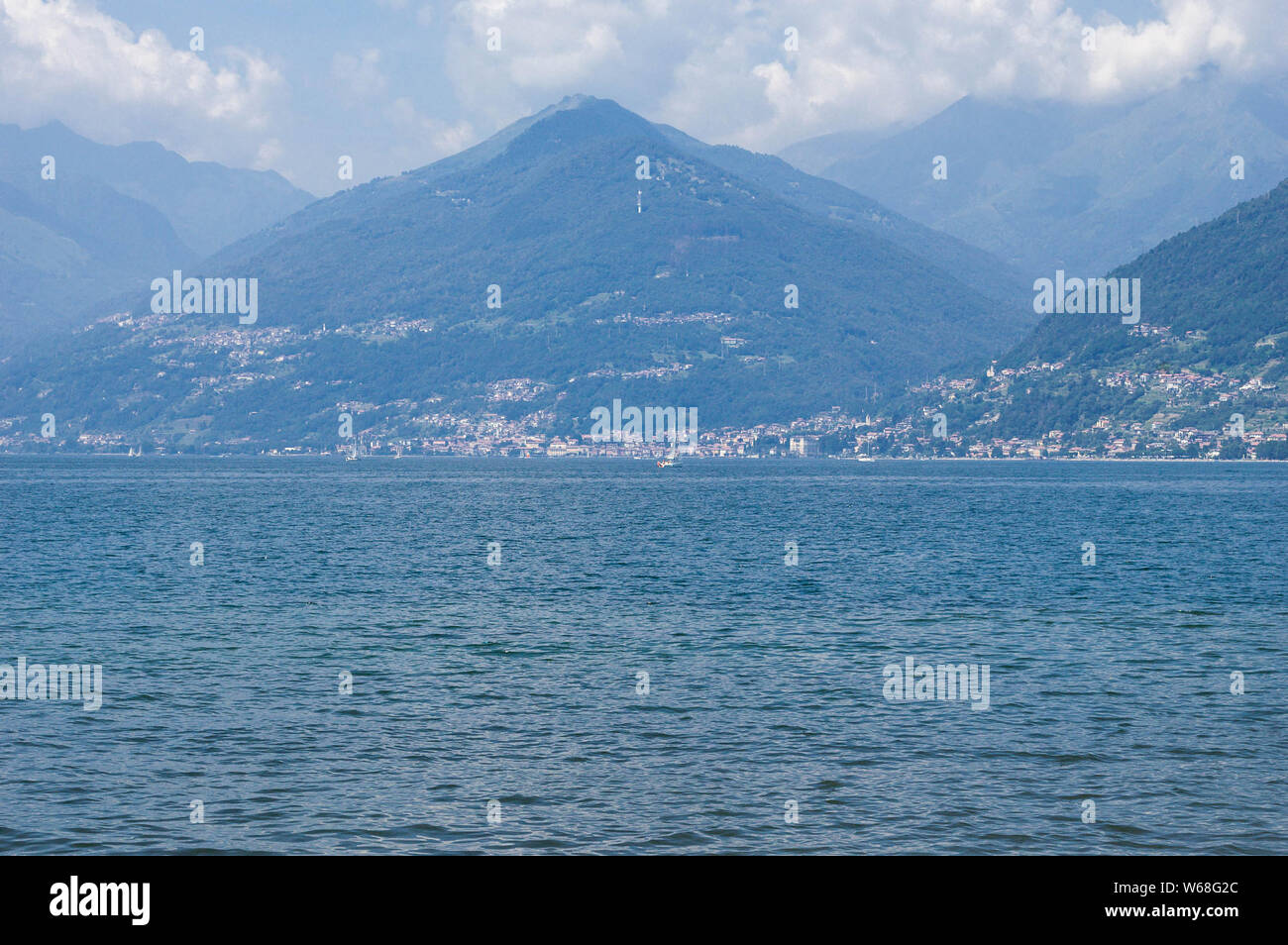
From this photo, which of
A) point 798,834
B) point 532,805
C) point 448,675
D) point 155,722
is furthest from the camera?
point 448,675

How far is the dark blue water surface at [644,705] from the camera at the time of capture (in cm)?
2141

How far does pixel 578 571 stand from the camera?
2712 inches

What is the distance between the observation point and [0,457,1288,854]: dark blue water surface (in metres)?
21.4

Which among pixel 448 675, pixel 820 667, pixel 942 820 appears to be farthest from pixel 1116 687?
pixel 448 675

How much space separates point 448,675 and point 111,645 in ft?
42.1

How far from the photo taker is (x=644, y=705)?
103 feet

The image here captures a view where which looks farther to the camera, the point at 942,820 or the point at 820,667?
the point at 820,667

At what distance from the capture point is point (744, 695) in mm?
32594
